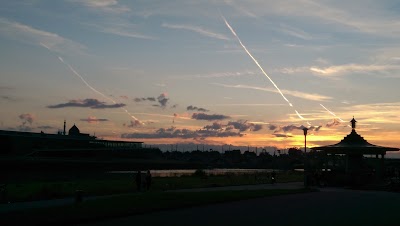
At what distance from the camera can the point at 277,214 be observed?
2145 cm

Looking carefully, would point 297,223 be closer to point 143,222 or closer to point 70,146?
point 143,222

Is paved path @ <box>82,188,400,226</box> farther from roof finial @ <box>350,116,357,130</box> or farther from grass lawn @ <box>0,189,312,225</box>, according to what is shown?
roof finial @ <box>350,116,357,130</box>

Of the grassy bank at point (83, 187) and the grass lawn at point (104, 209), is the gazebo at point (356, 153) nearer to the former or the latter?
the grassy bank at point (83, 187)

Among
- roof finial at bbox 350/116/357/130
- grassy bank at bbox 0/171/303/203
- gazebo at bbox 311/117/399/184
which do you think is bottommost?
grassy bank at bbox 0/171/303/203

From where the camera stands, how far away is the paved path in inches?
729

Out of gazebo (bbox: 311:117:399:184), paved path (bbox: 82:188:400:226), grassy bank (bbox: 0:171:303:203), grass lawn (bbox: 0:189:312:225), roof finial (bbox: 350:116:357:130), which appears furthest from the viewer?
roof finial (bbox: 350:116:357:130)


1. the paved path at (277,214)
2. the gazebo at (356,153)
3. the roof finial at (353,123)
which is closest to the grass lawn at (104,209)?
the paved path at (277,214)

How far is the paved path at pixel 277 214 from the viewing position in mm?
18516

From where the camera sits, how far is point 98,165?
481ft

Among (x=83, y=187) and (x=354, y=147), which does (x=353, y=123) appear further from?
(x=83, y=187)

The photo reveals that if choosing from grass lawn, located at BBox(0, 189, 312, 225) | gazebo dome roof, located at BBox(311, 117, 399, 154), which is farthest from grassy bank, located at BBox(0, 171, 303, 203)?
gazebo dome roof, located at BBox(311, 117, 399, 154)

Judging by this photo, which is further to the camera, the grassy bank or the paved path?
the grassy bank

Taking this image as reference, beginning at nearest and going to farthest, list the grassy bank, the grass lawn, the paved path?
the grass lawn < the paved path < the grassy bank

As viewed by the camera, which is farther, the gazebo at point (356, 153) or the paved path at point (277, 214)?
the gazebo at point (356, 153)
